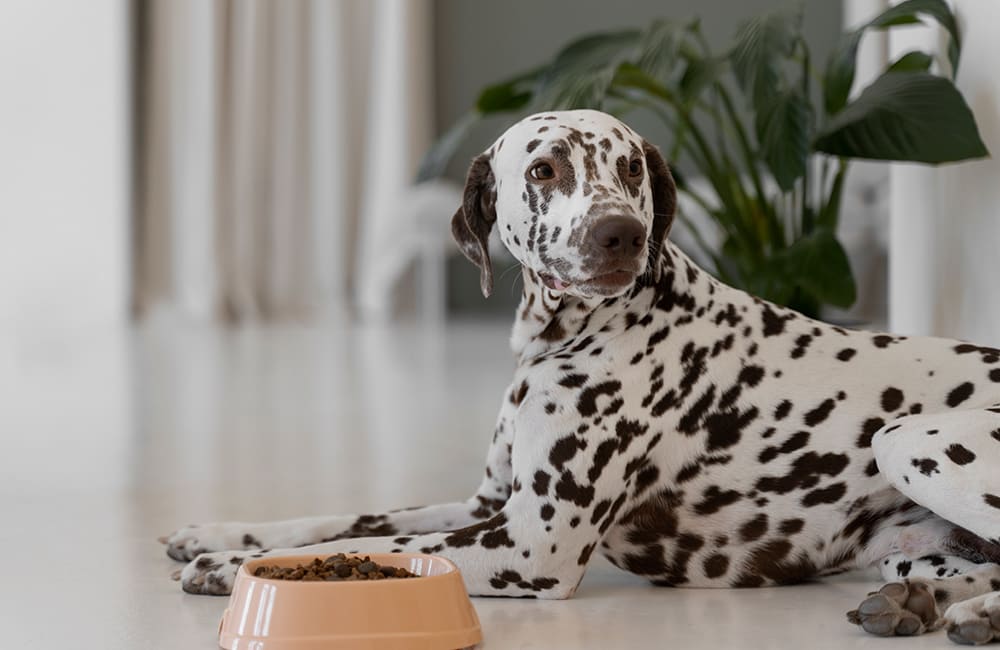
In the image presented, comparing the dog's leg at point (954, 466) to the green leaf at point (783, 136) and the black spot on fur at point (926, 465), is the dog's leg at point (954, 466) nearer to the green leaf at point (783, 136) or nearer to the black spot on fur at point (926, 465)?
the black spot on fur at point (926, 465)

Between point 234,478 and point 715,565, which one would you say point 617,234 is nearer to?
point 715,565

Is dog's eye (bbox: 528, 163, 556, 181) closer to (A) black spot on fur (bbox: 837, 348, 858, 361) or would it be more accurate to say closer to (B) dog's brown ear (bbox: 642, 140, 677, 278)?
(B) dog's brown ear (bbox: 642, 140, 677, 278)

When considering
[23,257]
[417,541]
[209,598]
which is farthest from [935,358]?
[23,257]

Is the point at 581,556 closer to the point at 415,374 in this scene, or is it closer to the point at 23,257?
the point at 415,374

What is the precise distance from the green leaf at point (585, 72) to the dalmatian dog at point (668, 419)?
1.05 metres

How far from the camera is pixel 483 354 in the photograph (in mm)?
7633

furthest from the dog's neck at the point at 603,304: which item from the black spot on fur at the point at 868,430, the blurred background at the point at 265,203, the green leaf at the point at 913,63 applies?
the blurred background at the point at 265,203

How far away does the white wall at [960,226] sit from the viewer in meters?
3.03

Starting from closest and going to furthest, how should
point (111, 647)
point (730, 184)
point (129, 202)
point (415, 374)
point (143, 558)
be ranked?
A: point (111, 647)
point (143, 558)
point (730, 184)
point (415, 374)
point (129, 202)

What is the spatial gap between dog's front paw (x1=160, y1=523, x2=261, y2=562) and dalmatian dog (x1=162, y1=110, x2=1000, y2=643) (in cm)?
16

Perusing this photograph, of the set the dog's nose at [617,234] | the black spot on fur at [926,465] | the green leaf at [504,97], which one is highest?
the green leaf at [504,97]

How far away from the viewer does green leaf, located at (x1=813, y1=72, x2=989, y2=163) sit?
2943 millimetres

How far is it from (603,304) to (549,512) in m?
0.39

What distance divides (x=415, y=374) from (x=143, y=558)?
395 centimetres
